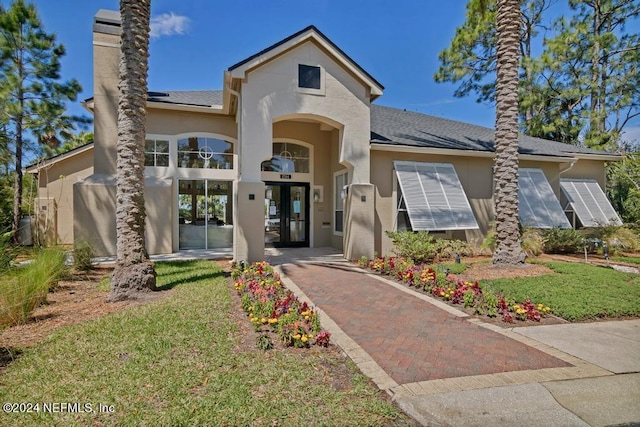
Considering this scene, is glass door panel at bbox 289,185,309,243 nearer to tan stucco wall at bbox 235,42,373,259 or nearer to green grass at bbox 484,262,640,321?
tan stucco wall at bbox 235,42,373,259

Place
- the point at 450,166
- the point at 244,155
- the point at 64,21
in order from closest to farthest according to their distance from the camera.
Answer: the point at 244,155 → the point at 450,166 → the point at 64,21

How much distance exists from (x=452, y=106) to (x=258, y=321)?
31408mm

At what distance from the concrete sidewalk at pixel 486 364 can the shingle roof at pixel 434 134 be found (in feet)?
28.8

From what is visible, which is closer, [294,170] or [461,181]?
[461,181]

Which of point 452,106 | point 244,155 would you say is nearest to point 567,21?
point 452,106

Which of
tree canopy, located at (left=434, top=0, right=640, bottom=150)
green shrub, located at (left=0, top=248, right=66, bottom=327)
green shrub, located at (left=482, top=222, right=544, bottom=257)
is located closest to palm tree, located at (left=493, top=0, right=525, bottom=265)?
green shrub, located at (left=482, top=222, right=544, bottom=257)

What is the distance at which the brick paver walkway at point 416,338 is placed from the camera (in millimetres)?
4660

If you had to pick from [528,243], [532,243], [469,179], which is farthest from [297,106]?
[532,243]

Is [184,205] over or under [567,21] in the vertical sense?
under

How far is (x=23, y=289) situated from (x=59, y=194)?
15.0 metres

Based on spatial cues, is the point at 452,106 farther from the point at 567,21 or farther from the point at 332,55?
the point at 332,55

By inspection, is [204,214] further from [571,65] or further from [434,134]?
[571,65]

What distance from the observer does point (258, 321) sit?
5863mm

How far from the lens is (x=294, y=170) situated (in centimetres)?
1597
